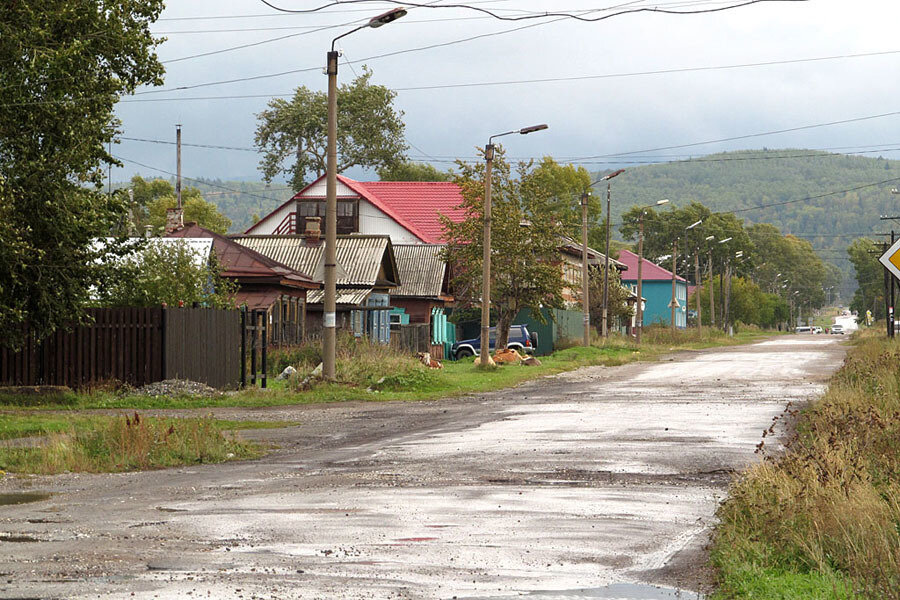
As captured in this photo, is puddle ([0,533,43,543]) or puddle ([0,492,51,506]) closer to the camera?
puddle ([0,533,43,543])

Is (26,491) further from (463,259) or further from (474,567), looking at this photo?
(463,259)

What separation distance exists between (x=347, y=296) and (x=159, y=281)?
54.0ft

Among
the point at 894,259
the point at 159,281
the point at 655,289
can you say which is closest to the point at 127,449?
the point at 894,259

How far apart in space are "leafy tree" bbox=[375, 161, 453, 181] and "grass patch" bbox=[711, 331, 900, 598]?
81471 millimetres

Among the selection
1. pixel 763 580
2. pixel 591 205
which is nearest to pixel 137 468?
pixel 763 580

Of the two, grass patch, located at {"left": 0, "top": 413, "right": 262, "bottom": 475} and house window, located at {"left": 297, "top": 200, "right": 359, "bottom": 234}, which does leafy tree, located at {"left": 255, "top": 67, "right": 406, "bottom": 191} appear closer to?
house window, located at {"left": 297, "top": 200, "right": 359, "bottom": 234}

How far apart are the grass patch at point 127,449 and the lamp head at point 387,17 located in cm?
1193

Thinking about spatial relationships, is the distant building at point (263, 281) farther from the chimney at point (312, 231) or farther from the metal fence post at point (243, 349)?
the metal fence post at point (243, 349)

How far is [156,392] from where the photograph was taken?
25.9 metres

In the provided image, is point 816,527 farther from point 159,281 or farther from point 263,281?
point 263,281

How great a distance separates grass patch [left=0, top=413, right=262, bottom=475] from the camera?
49.2 feet

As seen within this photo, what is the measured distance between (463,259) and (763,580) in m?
48.1

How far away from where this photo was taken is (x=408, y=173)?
4006 inches

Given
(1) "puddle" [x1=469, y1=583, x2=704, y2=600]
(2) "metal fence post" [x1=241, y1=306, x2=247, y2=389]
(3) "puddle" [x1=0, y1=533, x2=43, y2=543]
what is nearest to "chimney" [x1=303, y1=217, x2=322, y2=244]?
(2) "metal fence post" [x1=241, y1=306, x2=247, y2=389]
